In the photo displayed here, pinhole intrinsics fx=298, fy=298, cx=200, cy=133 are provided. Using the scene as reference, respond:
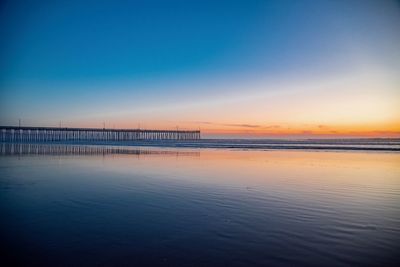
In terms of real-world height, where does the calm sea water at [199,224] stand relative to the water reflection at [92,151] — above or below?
above

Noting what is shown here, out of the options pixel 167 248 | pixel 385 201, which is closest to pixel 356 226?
pixel 385 201

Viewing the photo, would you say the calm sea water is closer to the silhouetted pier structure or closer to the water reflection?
the water reflection

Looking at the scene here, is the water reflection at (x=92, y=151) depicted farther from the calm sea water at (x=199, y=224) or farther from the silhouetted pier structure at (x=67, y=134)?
the silhouetted pier structure at (x=67, y=134)

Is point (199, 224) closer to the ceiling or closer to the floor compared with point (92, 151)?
closer to the ceiling

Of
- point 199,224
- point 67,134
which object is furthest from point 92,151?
point 67,134

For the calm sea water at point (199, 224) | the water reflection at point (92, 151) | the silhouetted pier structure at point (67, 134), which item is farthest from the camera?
the silhouetted pier structure at point (67, 134)

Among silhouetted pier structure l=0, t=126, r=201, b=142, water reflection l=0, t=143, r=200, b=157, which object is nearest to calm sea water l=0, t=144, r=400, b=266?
water reflection l=0, t=143, r=200, b=157

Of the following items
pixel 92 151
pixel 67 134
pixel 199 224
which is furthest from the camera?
pixel 67 134

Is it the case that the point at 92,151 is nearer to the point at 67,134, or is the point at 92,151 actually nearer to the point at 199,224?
the point at 199,224

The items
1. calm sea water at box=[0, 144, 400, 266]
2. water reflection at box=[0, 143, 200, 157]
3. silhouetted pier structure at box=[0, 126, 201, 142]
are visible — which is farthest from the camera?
silhouetted pier structure at box=[0, 126, 201, 142]

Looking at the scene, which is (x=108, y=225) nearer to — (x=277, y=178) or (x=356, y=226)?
(x=356, y=226)

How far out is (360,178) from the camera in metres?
12.9

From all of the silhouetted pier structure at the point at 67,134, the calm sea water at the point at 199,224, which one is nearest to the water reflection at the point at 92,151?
the calm sea water at the point at 199,224

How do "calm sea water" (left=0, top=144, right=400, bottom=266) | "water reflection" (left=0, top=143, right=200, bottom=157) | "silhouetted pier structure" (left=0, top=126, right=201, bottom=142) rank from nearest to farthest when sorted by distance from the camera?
"calm sea water" (left=0, top=144, right=400, bottom=266) < "water reflection" (left=0, top=143, right=200, bottom=157) < "silhouetted pier structure" (left=0, top=126, right=201, bottom=142)
